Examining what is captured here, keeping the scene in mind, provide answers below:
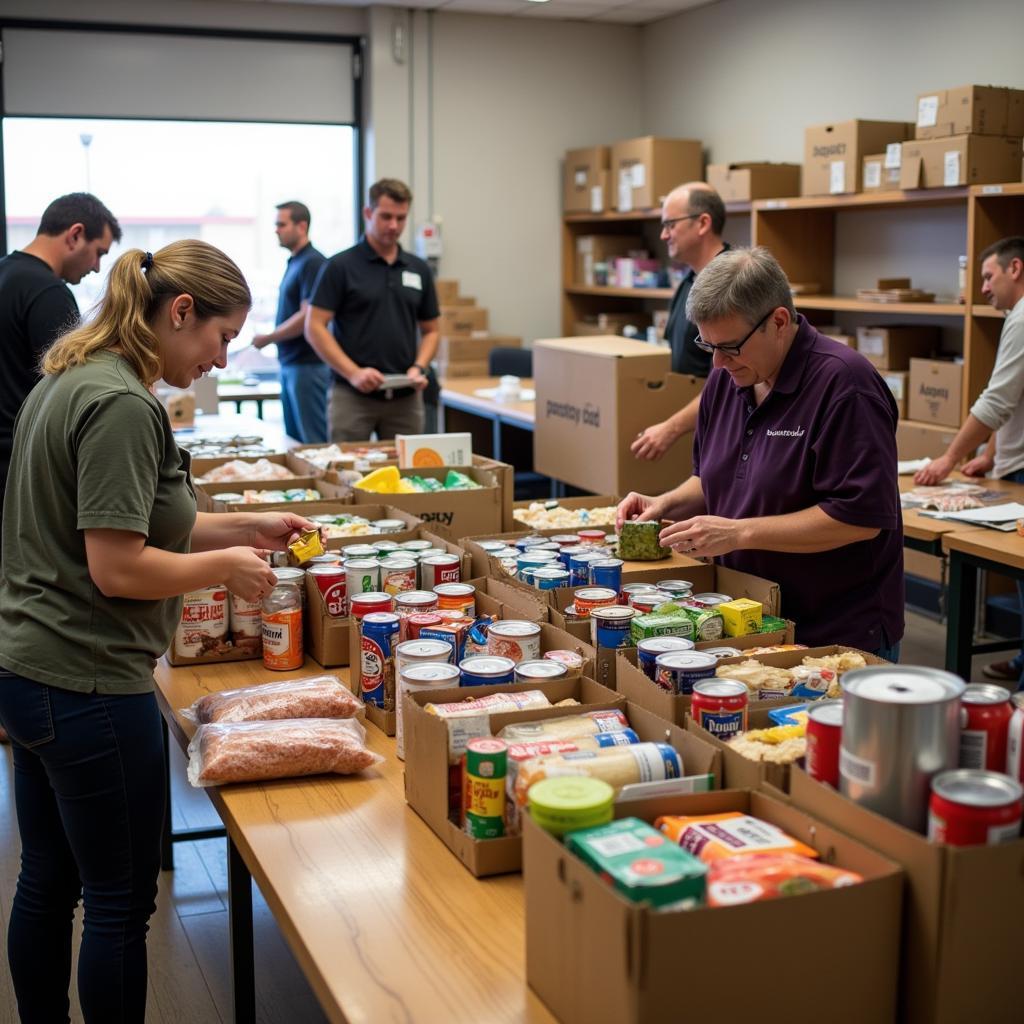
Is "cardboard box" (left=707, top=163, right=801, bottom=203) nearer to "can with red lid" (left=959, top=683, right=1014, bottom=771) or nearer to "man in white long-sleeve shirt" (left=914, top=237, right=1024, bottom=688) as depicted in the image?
"man in white long-sleeve shirt" (left=914, top=237, right=1024, bottom=688)

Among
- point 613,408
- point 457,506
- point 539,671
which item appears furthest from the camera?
point 613,408

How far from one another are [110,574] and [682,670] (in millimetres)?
836

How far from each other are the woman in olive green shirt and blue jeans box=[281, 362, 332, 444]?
4995mm

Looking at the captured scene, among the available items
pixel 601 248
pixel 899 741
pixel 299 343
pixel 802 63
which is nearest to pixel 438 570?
pixel 899 741

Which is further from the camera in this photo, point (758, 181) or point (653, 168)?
point (653, 168)

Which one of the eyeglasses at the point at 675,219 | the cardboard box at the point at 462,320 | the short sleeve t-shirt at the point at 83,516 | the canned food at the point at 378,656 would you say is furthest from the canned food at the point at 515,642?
the cardboard box at the point at 462,320

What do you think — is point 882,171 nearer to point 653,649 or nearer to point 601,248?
point 601,248

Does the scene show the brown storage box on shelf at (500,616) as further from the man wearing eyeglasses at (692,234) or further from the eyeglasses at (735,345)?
the man wearing eyeglasses at (692,234)

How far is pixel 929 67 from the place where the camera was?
629cm

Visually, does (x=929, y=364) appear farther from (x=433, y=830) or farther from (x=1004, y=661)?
(x=433, y=830)

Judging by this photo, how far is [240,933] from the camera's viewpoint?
224 cm

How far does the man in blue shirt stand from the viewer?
691 cm

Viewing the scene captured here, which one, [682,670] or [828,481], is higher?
[828,481]

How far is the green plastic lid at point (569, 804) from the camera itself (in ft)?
4.33
